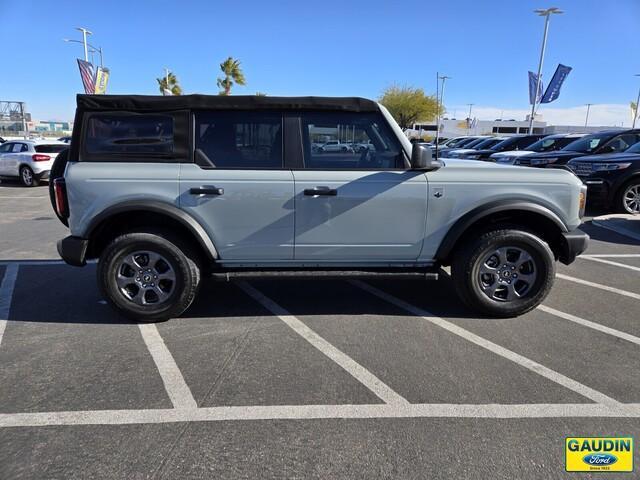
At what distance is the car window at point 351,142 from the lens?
3.77 m

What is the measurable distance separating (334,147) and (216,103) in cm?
107

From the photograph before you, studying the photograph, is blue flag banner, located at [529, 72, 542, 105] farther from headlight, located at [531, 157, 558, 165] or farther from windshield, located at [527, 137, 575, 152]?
headlight, located at [531, 157, 558, 165]

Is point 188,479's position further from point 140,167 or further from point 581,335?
point 581,335

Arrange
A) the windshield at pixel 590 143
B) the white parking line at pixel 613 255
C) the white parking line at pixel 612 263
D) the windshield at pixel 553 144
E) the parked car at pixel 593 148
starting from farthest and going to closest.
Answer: the windshield at pixel 553 144
the windshield at pixel 590 143
the parked car at pixel 593 148
the white parking line at pixel 613 255
the white parking line at pixel 612 263

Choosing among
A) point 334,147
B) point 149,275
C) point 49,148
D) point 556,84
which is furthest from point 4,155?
point 556,84

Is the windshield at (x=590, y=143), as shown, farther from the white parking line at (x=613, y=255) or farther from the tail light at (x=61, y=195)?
the tail light at (x=61, y=195)

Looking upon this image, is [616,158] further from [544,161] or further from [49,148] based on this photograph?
[49,148]

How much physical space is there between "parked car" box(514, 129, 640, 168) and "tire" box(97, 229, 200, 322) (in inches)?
375

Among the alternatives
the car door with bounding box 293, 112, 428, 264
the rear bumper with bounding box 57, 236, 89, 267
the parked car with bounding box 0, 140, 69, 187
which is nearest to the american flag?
the parked car with bounding box 0, 140, 69, 187

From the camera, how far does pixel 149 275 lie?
12.4 feet

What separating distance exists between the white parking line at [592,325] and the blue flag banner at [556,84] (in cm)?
2876

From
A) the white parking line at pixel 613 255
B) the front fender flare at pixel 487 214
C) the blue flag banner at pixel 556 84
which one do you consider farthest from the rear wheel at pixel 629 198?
the blue flag banner at pixel 556 84

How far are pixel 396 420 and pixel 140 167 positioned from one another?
9.06 ft

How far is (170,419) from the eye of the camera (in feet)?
8.32
